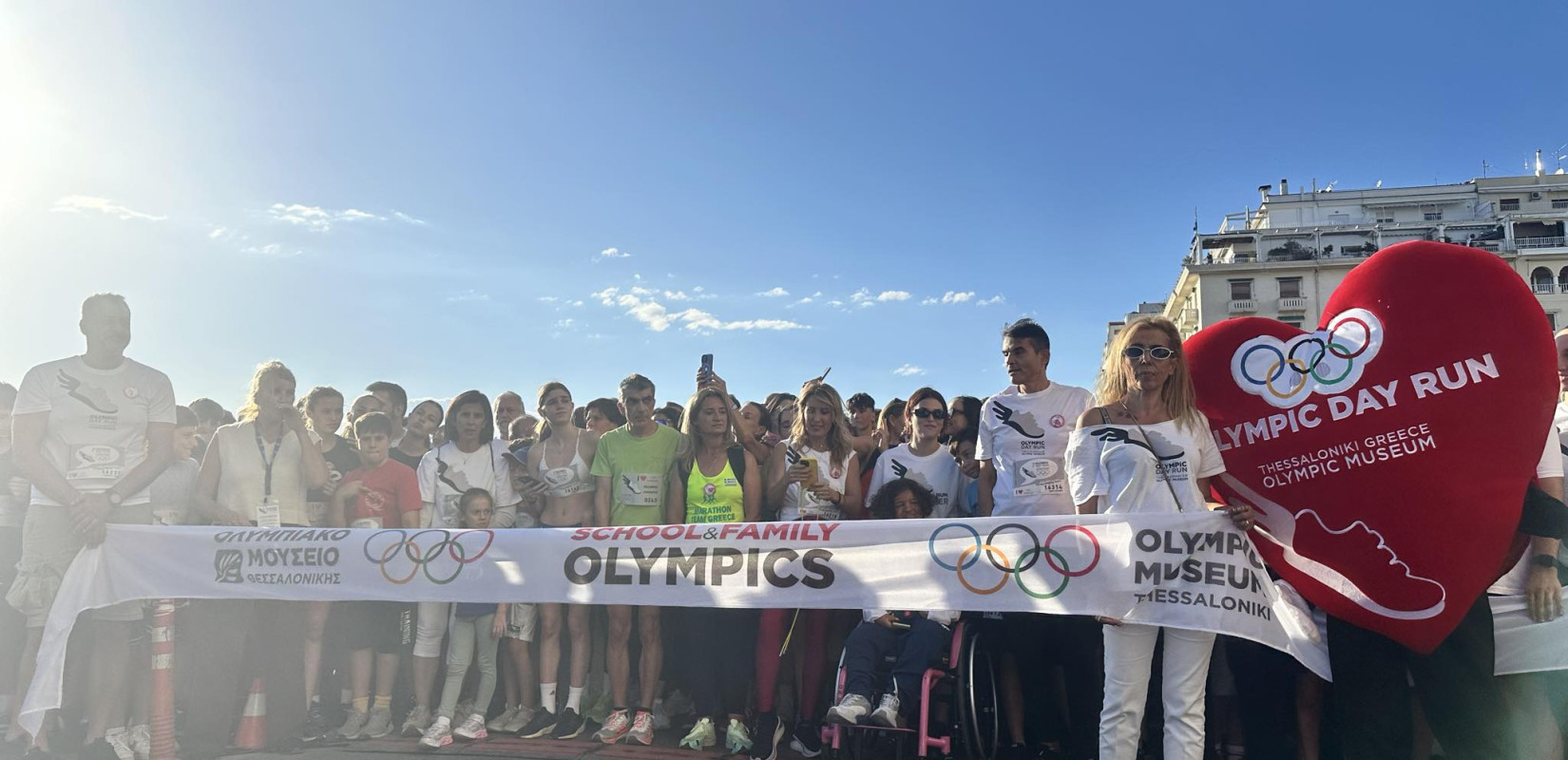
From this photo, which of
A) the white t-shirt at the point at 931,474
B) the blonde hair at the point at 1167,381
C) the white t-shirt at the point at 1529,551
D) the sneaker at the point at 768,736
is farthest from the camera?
the white t-shirt at the point at 931,474

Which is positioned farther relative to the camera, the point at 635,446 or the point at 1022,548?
the point at 635,446

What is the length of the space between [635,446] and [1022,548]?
236 cm

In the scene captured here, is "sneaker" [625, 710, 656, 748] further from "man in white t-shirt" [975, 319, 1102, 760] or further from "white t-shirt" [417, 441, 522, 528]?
"man in white t-shirt" [975, 319, 1102, 760]

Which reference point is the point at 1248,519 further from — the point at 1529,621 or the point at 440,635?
the point at 440,635

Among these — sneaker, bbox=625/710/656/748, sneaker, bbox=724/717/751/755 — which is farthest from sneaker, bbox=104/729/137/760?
sneaker, bbox=724/717/751/755

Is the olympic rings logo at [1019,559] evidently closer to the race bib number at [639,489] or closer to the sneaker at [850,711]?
the sneaker at [850,711]

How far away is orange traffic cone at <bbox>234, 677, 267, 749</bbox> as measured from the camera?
5.04 m

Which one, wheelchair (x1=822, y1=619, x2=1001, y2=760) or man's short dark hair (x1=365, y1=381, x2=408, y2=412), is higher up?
man's short dark hair (x1=365, y1=381, x2=408, y2=412)

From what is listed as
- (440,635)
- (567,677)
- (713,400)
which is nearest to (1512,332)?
A: (713,400)

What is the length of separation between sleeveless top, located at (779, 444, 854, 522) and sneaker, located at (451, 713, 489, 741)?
2002 millimetres

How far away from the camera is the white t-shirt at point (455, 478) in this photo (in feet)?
18.7

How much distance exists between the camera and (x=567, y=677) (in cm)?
550

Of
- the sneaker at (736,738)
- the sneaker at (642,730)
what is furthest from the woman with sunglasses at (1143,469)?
the sneaker at (642,730)

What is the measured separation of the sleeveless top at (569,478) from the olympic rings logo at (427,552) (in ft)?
2.91
